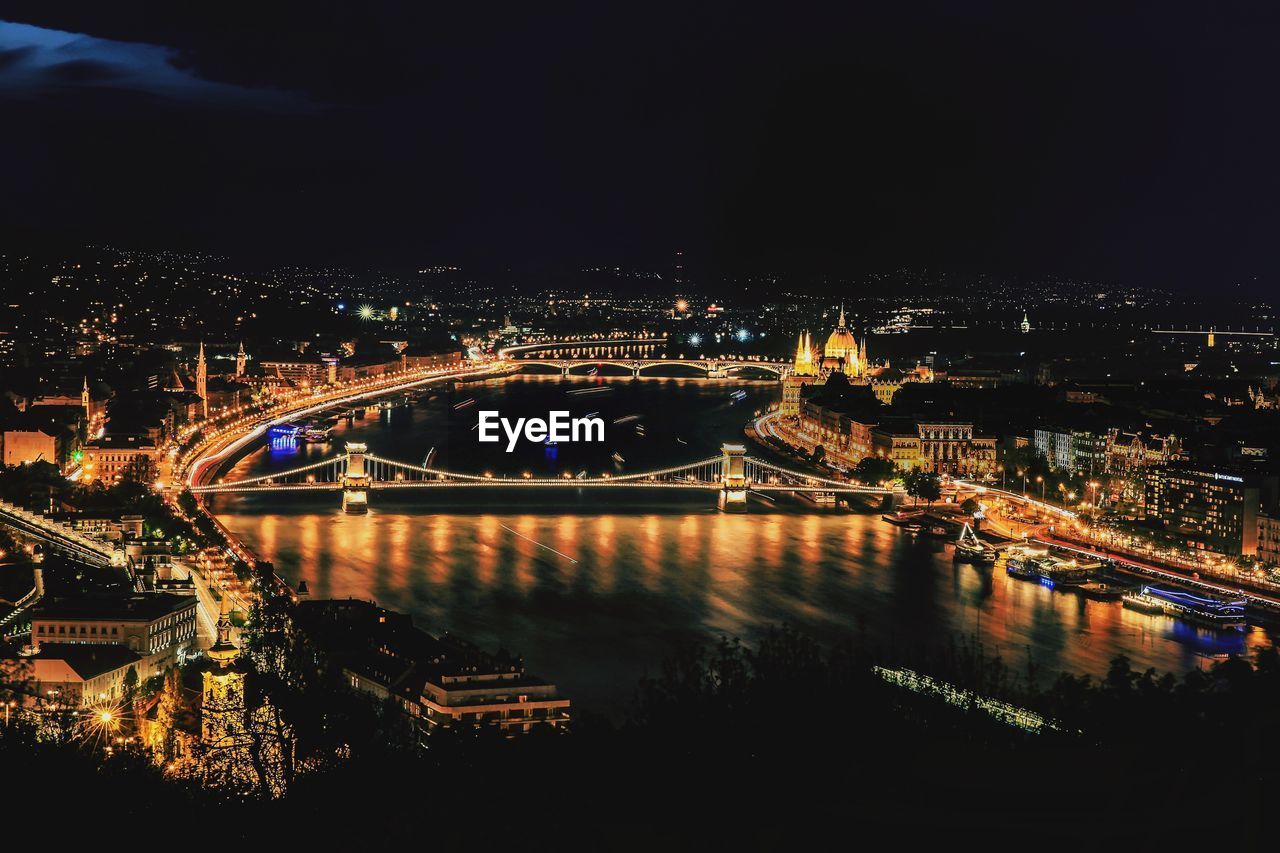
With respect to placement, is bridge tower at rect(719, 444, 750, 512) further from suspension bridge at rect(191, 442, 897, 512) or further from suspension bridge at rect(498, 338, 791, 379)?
suspension bridge at rect(498, 338, 791, 379)

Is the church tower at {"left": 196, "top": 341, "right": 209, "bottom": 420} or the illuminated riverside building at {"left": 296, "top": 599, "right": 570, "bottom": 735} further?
the church tower at {"left": 196, "top": 341, "right": 209, "bottom": 420}

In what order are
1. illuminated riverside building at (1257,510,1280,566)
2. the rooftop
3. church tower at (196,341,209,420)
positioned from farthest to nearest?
church tower at (196,341,209,420) < illuminated riverside building at (1257,510,1280,566) < the rooftop

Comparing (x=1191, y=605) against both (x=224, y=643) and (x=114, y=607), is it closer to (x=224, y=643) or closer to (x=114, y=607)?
(x=224, y=643)

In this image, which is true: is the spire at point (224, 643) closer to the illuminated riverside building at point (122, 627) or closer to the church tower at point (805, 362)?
the illuminated riverside building at point (122, 627)

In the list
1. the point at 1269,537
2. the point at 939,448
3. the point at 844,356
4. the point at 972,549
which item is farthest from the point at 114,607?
the point at 844,356

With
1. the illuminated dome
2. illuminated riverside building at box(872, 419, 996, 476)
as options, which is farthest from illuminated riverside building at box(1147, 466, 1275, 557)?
the illuminated dome

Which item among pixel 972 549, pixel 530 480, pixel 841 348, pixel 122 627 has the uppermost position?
pixel 841 348

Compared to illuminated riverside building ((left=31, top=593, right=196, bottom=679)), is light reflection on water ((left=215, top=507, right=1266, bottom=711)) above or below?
below
